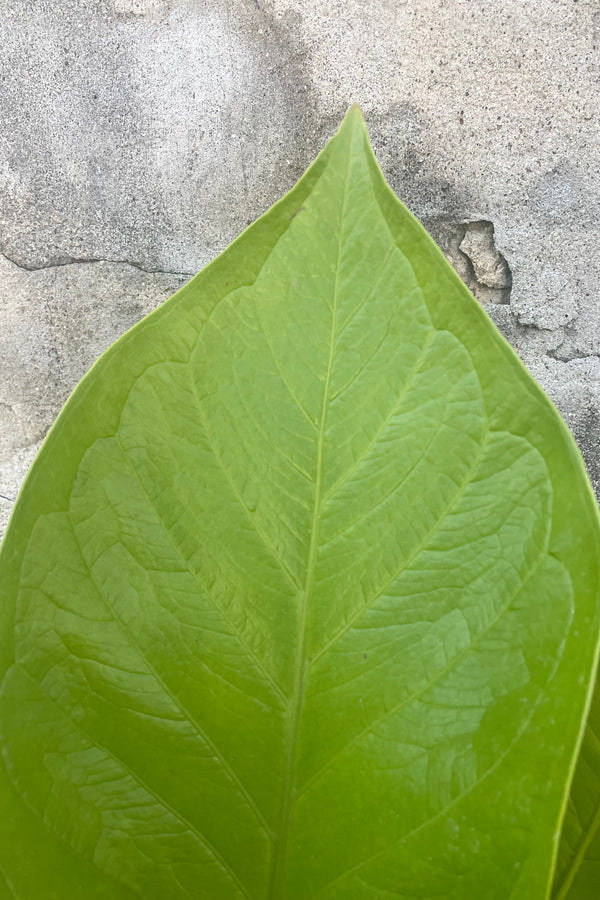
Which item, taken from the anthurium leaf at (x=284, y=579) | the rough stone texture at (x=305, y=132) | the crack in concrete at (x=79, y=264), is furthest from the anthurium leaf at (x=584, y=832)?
the crack in concrete at (x=79, y=264)

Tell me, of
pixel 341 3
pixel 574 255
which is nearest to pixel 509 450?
pixel 574 255

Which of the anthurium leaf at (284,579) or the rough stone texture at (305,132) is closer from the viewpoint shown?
the anthurium leaf at (284,579)

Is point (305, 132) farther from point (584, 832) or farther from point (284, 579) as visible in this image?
point (584, 832)

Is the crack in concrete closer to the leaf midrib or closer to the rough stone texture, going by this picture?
the rough stone texture

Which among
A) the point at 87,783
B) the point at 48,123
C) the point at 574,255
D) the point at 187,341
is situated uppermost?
the point at 48,123

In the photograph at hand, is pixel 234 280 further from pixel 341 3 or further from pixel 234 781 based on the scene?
pixel 341 3

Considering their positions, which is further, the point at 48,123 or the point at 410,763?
the point at 48,123

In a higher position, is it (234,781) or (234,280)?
(234,280)

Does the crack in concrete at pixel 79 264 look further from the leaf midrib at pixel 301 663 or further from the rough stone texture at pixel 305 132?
the leaf midrib at pixel 301 663
